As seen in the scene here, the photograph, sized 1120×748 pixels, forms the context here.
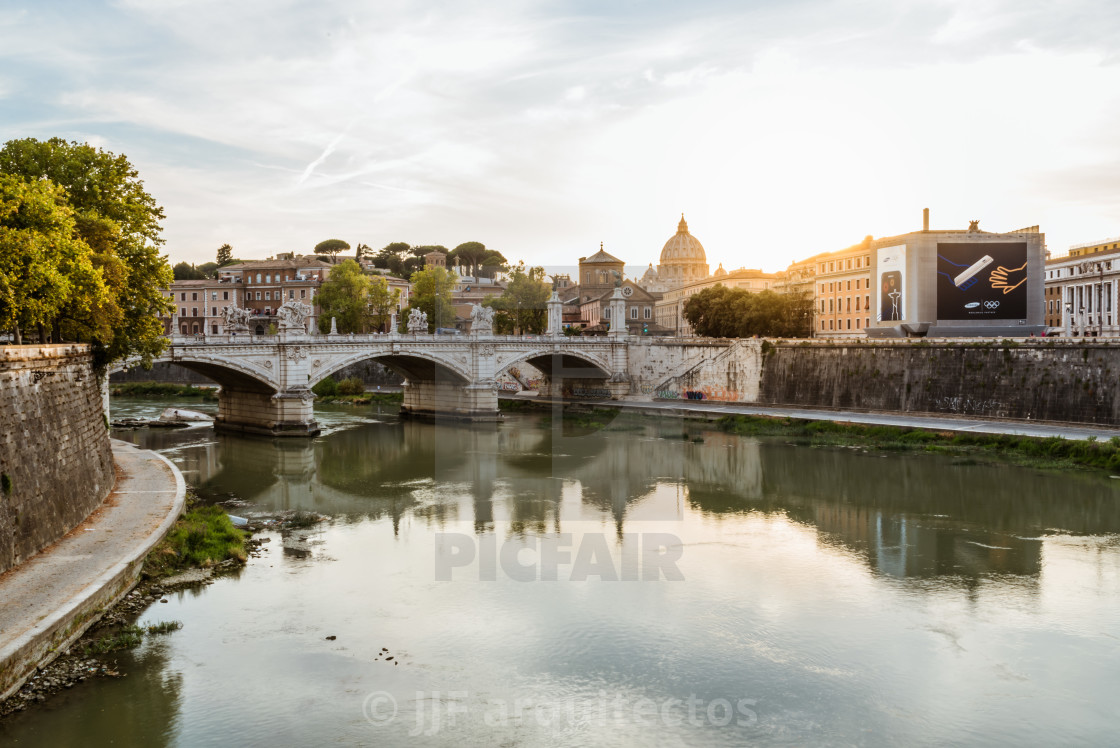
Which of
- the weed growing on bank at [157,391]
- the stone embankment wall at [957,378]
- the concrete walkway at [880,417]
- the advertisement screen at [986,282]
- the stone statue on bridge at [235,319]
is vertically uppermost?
the advertisement screen at [986,282]

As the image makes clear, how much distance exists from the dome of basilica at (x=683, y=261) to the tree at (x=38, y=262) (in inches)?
3473

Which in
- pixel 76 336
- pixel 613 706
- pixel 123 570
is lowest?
pixel 613 706

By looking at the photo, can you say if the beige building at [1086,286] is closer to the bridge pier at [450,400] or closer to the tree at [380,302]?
the bridge pier at [450,400]

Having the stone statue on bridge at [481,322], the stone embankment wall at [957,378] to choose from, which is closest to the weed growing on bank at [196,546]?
the stone statue on bridge at [481,322]

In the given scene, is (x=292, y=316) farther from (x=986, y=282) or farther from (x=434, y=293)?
(x=986, y=282)

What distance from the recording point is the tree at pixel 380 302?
188ft

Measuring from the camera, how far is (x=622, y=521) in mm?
19672

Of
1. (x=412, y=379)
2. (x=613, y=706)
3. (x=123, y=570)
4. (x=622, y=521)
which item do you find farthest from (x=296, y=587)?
(x=412, y=379)

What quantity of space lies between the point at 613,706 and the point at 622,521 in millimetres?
9347

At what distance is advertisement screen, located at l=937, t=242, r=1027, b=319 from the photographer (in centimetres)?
3781

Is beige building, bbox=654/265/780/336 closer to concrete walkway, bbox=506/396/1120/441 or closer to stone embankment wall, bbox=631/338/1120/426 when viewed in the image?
stone embankment wall, bbox=631/338/1120/426

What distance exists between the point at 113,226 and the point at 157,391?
33.9 metres

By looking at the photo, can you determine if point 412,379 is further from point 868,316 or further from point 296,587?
point 296,587

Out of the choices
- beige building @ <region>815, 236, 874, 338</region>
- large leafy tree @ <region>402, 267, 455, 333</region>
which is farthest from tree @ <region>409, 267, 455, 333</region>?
beige building @ <region>815, 236, 874, 338</region>
